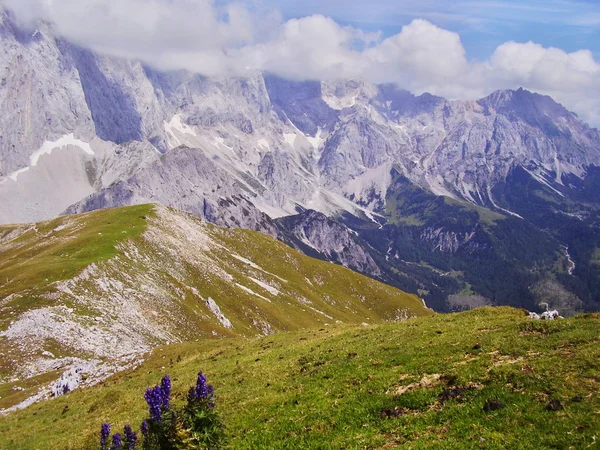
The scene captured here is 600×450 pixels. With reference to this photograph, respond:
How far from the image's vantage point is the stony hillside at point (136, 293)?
6094 centimetres

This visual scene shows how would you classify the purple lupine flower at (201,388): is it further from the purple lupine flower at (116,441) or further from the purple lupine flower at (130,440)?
the purple lupine flower at (116,441)

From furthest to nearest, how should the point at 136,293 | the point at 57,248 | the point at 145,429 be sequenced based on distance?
the point at 57,248, the point at 136,293, the point at 145,429

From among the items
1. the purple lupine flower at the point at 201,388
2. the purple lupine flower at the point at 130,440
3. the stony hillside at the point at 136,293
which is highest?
the purple lupine flower at the point at 201,388

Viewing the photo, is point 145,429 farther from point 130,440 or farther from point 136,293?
point 136,293

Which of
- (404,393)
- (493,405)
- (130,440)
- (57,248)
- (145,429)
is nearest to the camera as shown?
(145,429)

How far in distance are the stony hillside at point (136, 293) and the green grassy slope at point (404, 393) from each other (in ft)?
67.1

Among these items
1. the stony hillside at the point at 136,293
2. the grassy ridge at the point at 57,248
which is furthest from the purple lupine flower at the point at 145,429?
the grassy ridge at the point at 57,248

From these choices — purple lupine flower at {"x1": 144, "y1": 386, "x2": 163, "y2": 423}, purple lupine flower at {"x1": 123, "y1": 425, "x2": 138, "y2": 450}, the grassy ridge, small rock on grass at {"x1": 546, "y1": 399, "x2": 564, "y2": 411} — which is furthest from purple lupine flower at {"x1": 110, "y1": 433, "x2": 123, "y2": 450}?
the grassy ridge

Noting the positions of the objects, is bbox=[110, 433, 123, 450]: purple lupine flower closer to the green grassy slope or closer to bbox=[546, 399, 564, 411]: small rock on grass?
the green grassy slope

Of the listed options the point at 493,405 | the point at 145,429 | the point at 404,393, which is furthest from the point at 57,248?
the point at 493,405

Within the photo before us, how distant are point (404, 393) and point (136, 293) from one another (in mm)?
75767

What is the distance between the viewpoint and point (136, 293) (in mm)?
90000

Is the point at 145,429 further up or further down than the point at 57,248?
further down

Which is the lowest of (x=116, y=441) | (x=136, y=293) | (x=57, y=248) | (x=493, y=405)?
(x=136, y=293)
